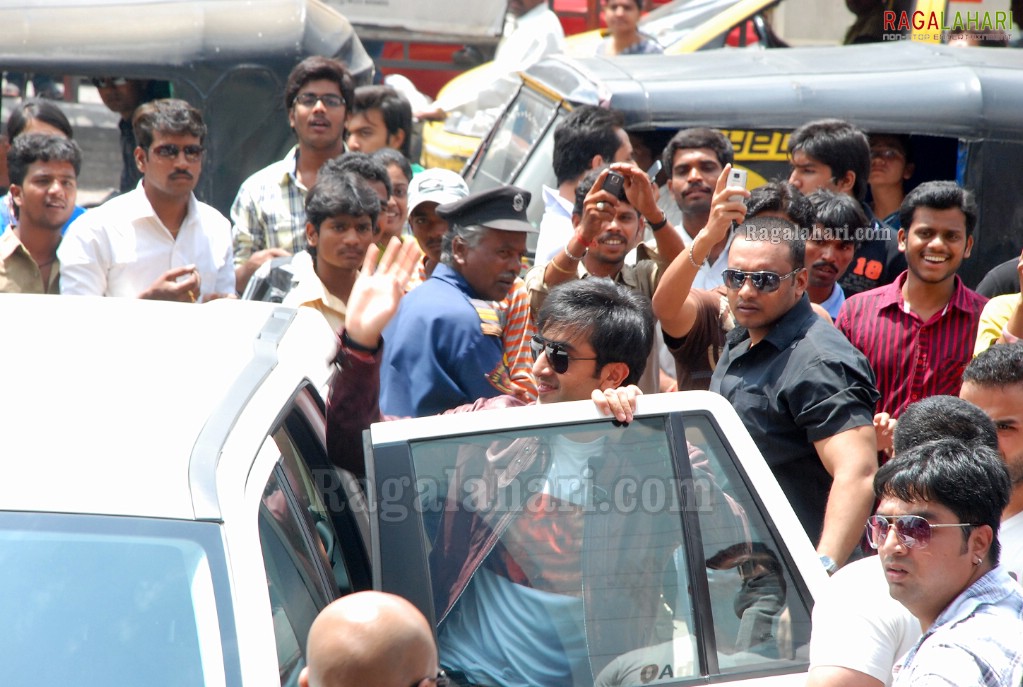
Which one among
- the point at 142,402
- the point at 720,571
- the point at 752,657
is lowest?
the point at 752,657

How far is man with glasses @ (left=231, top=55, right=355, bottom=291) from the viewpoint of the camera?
19.8 ft

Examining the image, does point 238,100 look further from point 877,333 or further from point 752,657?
point 752,657

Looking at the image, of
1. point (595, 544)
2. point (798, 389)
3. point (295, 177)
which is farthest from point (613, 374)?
point (295, 177)

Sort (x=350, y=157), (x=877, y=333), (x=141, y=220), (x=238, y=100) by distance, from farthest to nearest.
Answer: (x=238, y=100) < (x=350, y=157) < (x=141, y=220) < (x=877, y=333)

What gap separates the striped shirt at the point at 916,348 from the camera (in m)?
4.44

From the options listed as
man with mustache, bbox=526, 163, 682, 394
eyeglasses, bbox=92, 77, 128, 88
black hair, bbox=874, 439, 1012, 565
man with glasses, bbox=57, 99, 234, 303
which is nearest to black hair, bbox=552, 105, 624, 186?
man with mustache, bbox=526, 163, 682, 394

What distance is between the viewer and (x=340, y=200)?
15.4 feet

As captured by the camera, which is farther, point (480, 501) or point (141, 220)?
point (141, 220)

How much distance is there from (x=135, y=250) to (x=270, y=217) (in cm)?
106

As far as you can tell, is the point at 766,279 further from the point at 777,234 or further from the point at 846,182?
the point at 846,182

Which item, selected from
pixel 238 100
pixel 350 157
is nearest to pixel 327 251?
pixel 350 157

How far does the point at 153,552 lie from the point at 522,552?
90cm

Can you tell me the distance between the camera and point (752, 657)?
2.66 meters

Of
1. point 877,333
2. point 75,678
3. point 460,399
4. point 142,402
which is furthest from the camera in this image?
point 877,333
